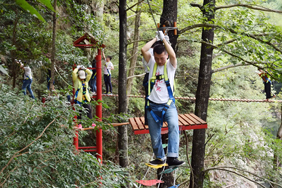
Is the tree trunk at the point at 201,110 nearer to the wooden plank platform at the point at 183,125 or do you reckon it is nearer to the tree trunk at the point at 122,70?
the wooden plank platform at the point at 183,125

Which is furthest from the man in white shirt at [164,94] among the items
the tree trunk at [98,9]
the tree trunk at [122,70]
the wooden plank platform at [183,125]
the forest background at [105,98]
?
the tree trunk at [98,9]

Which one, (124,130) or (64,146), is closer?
(64,146)

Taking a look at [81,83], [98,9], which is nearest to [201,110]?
[81,83]

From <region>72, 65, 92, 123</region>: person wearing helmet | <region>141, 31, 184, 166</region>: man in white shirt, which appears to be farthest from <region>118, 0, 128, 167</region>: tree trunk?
<region>141, 31, 184, 166</region>: man in white shirt

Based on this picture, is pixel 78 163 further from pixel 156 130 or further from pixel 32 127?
pixel 156 130

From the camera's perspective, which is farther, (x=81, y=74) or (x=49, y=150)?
(x=81, y=74)

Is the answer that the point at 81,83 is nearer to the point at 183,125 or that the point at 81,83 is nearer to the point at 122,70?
the point at 122,70

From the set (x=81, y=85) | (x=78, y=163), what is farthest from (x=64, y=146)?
(x=81, y=85)

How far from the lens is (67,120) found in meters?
2.54

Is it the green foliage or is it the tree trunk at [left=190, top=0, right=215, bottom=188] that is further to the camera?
the tree trunk at [left=190, top=0, right=215, bottom=188]

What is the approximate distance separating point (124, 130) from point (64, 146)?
3313mm

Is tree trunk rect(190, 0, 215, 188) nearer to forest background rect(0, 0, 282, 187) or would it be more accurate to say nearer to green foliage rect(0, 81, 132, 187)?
forest background rect(0, 0, 282, 187)

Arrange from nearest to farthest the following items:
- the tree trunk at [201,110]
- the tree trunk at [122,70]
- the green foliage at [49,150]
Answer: the green foliage at [49,150]
the tree trunk at [201,110]
the tree trunk at [122,70]

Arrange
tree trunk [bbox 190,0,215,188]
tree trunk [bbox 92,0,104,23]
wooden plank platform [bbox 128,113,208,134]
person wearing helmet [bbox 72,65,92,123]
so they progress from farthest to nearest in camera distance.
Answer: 1. tree trunk [bbox 92,0,104,23]
2. person wearing helmet [bbox 72,65,92,123]
3. tree trunk [bbox 190,0,215,188]
4. wooden plank platform [bbox 128,113,208,134]
